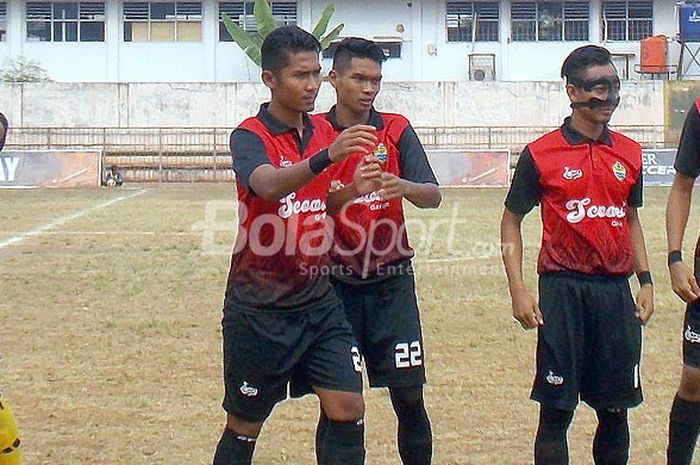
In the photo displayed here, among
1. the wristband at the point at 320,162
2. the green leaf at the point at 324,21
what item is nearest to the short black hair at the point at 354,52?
the wristband at the point at 320,162

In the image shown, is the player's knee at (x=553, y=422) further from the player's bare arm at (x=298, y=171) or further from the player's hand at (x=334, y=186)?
the player's bare arm at (x=298, y=171)

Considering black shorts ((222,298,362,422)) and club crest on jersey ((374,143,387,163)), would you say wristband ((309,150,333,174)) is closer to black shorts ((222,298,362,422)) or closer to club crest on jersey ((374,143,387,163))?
black shorts ((222,298,362,422))

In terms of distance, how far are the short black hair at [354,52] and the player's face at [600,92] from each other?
104cm

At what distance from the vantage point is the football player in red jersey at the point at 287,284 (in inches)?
211

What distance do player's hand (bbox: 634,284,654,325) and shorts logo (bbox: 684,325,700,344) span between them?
243 millimetres

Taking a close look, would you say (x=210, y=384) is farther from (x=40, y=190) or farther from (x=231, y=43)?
(x=231, y=43)

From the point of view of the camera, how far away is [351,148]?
484 cm

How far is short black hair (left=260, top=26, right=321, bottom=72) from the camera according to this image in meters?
5.38

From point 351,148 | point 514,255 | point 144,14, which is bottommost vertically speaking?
point 514,255

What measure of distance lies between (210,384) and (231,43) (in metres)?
44.7

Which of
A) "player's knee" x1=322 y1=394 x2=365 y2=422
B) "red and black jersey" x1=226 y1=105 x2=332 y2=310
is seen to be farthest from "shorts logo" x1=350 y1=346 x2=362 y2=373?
"red and black jersey" x1=226 y1=105 x2=332 y2=310

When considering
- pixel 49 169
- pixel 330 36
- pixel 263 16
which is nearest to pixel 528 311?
pixel 49 169

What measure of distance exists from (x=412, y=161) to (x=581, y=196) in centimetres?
90

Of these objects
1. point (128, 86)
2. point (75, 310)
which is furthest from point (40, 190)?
point (75, 310)
